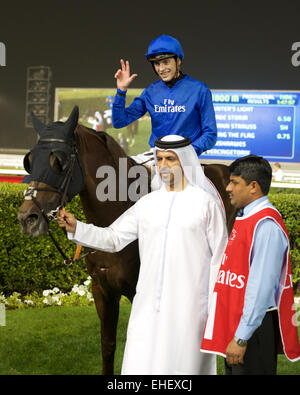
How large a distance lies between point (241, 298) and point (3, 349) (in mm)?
2944

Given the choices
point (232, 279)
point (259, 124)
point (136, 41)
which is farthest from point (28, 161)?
point (136, 41)

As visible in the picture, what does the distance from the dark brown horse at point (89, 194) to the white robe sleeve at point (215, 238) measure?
0.83m

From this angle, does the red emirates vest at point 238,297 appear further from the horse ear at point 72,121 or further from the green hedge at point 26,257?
the green hedge at point 26,257

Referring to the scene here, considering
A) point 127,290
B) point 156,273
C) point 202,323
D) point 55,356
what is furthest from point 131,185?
point 55,356

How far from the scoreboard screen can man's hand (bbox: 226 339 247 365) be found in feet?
40.1

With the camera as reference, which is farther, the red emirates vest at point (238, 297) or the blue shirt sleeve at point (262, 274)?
the red emirates vest at point (238, 297)

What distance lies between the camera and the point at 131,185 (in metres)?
A: 3.46

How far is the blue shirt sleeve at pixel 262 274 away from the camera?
2.29 m

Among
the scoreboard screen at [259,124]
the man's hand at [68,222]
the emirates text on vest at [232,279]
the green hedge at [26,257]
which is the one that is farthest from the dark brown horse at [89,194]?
the scoreboard screen at [259,124]

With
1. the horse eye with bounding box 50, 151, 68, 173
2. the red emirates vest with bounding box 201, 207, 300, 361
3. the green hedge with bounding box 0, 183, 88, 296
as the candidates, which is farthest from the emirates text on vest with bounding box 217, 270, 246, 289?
the green hedge with bounding box 0, 183, 88, 296

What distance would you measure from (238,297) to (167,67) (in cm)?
172

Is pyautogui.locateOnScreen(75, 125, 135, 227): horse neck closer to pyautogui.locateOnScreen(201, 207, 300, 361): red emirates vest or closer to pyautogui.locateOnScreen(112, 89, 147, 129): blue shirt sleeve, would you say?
pyautogui.locateOnScreen(112, 89, 147, 129): blue shirt sleeve

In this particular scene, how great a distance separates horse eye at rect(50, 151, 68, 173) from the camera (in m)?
2.93

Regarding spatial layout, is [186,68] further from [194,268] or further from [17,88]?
[194,268]
